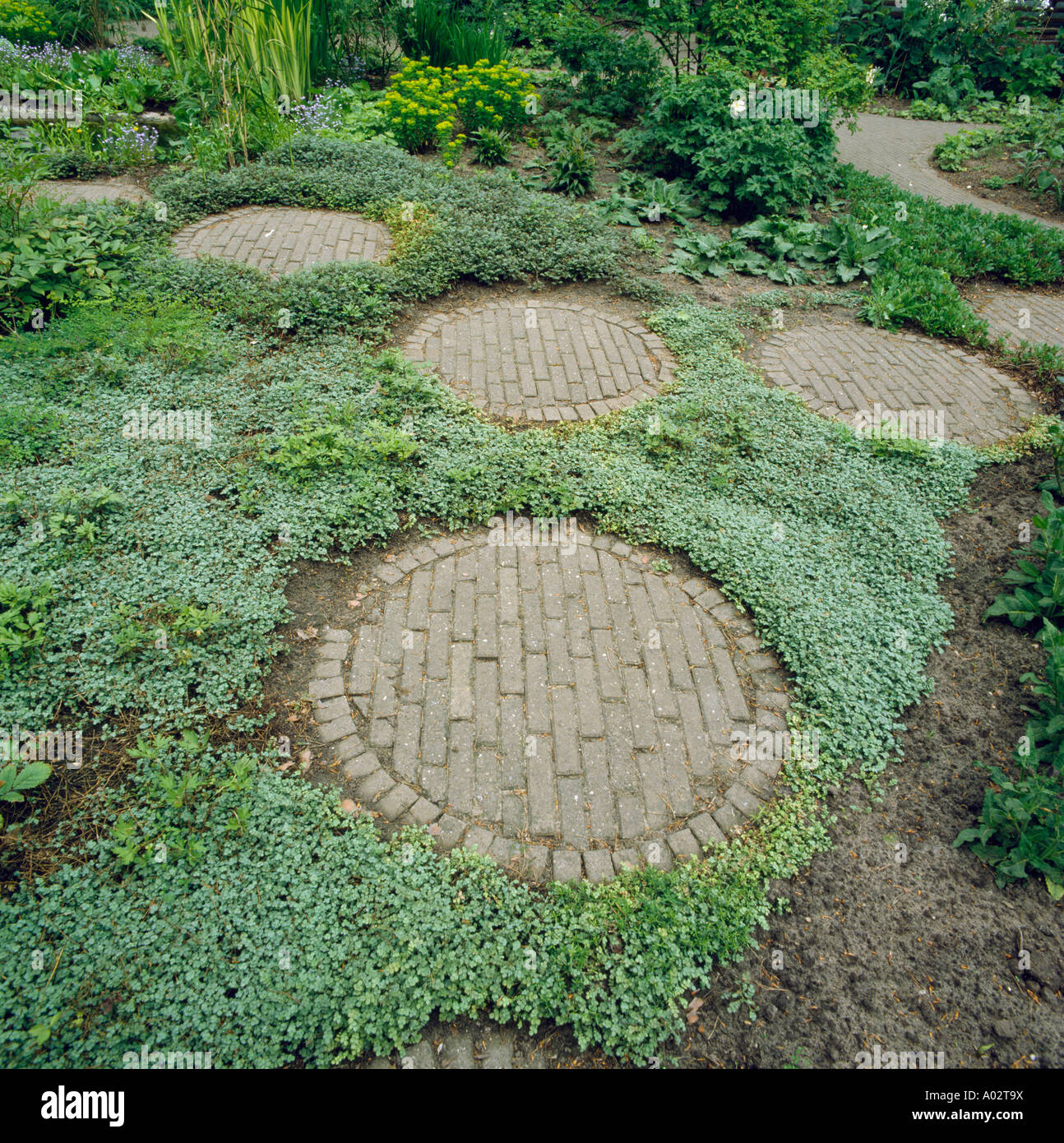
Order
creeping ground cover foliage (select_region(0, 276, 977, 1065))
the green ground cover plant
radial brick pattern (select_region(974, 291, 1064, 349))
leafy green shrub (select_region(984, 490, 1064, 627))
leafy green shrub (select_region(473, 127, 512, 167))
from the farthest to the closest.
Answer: leafy green shrub (select_region(473, 127, 512, 167)), radial brick pattern (select_region(974, 291, 1064, 349)), the green ground cover plant, leafy green shrub (select_region(984, 490, 1064, 627)), creeping ground cover foliage (select_region(0, 276, 977, 1065))

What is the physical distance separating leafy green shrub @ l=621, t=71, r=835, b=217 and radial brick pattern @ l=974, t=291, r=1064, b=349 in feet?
8.59

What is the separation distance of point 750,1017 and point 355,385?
15.7 feet

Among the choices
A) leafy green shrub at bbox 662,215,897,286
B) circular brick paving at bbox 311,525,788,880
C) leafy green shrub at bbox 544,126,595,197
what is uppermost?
leafy green shrub at bbox 544,126,595,197

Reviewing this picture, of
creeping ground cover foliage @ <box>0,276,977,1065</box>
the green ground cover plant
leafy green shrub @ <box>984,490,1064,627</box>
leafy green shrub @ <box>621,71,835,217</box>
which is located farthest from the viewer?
leafy green shrub @ <box>621,71,835,217</box>

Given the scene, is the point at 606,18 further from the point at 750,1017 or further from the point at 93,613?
the point at 750,1017

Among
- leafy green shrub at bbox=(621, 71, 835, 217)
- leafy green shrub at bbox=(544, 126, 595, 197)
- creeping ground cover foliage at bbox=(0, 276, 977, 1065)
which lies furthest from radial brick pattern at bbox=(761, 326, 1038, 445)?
leafy green shrub at bbox=(544, 126, 595, 197)

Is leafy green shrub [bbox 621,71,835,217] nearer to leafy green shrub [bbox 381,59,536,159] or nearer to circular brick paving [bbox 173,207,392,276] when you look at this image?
leafy green shrub [bbox 381,59,536,159]

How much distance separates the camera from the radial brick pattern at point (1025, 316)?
290 inches

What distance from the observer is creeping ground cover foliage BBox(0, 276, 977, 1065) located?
2.62 meters

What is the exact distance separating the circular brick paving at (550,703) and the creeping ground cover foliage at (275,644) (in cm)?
18

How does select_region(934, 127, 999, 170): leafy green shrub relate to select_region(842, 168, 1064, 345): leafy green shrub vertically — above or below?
above

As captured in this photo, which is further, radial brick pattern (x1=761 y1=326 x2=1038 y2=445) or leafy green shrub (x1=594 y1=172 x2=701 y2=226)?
leafy green shrub (x1=594 y1=172 x2=701 y2=226)

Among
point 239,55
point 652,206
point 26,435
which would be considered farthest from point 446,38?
point 26,435
